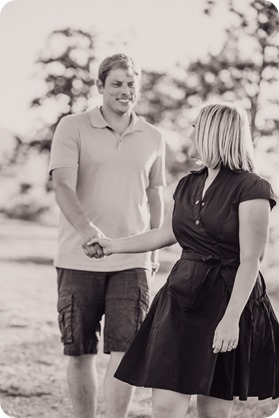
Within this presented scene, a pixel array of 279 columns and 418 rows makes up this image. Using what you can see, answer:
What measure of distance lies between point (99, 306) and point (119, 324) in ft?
0.36

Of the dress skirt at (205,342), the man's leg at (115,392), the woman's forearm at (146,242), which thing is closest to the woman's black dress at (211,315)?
the dress skirt at (205,342)

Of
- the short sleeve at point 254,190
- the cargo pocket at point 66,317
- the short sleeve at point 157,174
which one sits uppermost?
the short sleeve at point 157,174

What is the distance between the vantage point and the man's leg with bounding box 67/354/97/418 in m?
3.16

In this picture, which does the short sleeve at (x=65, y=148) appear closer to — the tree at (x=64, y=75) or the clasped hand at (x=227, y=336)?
the tree at (x=64, y=75)

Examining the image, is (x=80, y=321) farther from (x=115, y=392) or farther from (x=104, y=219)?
(x=104, y=219)

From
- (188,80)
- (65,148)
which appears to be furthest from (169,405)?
(188,80)

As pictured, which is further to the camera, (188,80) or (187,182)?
(188,80)

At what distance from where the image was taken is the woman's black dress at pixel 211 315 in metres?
2.39

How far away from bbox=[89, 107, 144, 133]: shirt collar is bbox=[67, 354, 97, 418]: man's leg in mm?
858

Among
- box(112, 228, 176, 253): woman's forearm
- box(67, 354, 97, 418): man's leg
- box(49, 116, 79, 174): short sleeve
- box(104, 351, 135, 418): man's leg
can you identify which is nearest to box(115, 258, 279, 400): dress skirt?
box(112, 228, 176, 253): woman's forearm

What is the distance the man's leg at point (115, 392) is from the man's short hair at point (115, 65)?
1039mm

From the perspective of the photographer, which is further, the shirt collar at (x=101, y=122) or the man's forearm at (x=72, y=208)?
the shirt collar at (x=101, y=122)

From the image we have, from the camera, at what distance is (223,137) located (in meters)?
2.41

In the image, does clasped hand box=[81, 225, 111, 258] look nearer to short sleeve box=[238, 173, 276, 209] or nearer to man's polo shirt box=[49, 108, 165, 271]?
man's polo shirt box=[49, 108, 165, 271]
